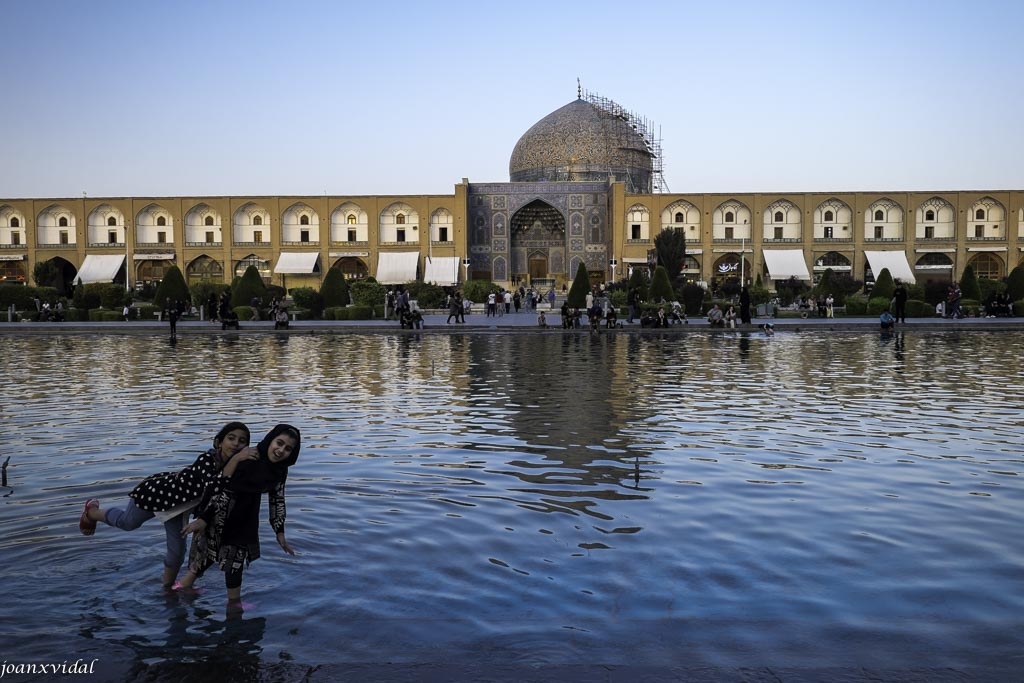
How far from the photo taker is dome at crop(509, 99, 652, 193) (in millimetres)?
49500

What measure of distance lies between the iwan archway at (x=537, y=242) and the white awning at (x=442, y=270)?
366 centimetres

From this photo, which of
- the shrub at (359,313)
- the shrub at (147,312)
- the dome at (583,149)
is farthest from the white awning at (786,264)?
the shrub at (147,312)

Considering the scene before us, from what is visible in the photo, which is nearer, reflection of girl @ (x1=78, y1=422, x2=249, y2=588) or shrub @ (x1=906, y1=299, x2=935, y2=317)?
reflection of girl @ (x1=78, y1=422, x2=249, y2=588)

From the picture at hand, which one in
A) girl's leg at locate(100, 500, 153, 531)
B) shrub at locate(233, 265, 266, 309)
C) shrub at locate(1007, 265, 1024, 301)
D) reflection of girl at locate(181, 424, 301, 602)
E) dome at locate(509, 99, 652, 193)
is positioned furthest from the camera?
dome at locate(509, 99, 652, 193)

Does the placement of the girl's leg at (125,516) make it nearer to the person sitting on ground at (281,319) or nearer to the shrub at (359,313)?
the person sitting on ground at (281,319)

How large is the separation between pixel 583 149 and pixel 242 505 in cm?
4728

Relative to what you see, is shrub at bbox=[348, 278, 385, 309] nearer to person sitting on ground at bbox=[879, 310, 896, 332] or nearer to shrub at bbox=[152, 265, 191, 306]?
shrub at bbox=[152, 265, 191, 306]

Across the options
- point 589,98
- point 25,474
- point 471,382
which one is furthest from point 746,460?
point 589,98

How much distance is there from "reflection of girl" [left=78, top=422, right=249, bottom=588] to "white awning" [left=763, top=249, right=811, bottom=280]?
140 ft

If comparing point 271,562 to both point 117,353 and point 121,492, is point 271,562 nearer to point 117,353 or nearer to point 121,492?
point 121,492

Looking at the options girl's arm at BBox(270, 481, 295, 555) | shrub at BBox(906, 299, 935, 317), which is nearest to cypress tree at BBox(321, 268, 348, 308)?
shrub at BBox(906, 299, 935, 317)

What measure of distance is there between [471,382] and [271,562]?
741cm

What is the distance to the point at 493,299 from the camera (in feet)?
99.0

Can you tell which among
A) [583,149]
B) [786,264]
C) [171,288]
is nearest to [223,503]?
[171,288]
